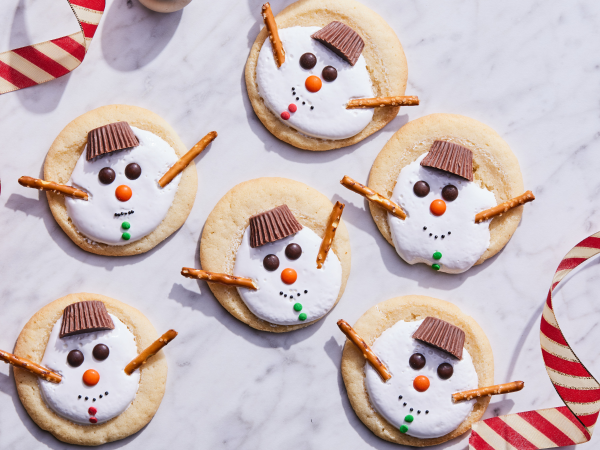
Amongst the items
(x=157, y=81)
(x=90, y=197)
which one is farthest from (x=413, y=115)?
(x=90, y=197)

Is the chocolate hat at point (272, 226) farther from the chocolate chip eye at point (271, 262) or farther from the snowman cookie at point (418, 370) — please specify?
the snowman cookie at point (418, 370)

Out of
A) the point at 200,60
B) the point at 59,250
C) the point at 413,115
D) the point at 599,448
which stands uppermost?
the point at 200,60

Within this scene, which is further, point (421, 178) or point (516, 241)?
point (516, 241)

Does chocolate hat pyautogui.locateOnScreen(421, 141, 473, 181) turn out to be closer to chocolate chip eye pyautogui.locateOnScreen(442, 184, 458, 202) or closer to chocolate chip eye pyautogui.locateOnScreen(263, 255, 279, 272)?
chocolate chip eye pyautogui.locateOnScreen(442, 184, 458, 202)

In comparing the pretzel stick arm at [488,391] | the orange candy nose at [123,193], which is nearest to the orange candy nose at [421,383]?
the pretzel stick arm at [488,391]

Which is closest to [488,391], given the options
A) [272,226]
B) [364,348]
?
[364,348]

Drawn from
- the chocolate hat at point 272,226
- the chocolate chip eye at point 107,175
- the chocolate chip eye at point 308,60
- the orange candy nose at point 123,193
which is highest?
the chocolate chip eye at point 308,60

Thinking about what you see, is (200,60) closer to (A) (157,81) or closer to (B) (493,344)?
(A) (157,81)
